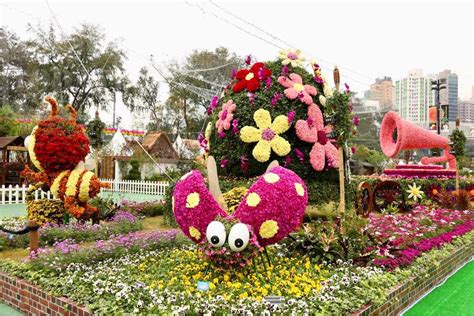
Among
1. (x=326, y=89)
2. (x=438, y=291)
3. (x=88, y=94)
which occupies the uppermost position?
(x=88, y=94)

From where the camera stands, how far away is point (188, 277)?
5.51 meters

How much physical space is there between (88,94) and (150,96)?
19.5 ft

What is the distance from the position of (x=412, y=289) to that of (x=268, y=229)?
2.15m

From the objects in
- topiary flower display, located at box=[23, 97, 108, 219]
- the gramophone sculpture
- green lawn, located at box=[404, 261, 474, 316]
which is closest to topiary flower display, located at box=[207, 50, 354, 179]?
topiary flower display, located at box=[23, 97, 108, 219]

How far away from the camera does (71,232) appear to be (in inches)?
335

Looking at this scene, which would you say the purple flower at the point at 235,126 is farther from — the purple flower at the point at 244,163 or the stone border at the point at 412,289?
the stone border at the point at 412,289

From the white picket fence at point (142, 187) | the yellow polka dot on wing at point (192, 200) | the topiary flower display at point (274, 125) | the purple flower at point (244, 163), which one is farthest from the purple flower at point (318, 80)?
the white picket fence at point (142, 187)

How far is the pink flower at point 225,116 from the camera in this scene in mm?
10877

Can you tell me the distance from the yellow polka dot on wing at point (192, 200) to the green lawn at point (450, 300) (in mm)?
2918

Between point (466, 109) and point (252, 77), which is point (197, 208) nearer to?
point (252, 77)

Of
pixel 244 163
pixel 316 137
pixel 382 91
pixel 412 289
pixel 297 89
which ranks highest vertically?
pixel 382 91

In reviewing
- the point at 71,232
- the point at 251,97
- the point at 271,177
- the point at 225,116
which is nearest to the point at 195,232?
the point at 271,177

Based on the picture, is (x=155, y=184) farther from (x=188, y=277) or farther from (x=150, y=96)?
(x=150, y=96)

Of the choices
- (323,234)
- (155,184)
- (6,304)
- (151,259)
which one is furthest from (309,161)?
(155,184)
